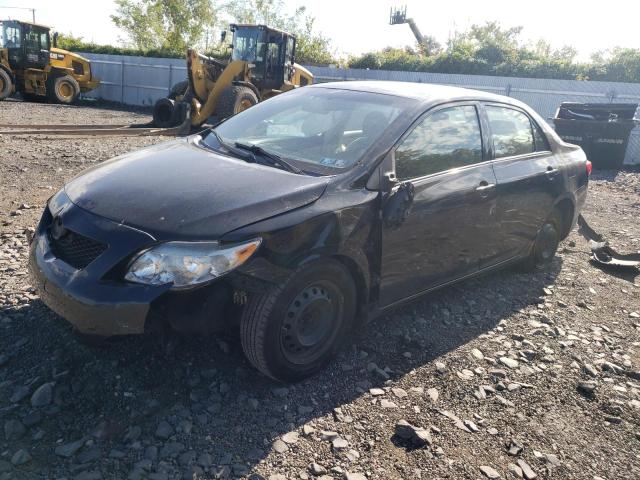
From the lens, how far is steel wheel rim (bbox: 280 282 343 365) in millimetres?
2904

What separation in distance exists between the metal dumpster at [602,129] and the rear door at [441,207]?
9625 millimetres

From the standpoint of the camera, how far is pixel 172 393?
9.39 ft

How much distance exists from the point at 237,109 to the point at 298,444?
490 inches

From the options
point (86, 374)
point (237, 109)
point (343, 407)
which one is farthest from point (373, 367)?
point (237, 109)

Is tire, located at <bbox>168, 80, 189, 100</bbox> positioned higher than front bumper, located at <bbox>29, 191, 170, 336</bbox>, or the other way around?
tire, located at <bbox>168, 80, 189, 100</bbox>

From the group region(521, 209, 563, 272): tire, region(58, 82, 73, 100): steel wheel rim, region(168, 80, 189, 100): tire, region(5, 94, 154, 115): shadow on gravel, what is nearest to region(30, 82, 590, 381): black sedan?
region(521, 209, 563, 272): tire

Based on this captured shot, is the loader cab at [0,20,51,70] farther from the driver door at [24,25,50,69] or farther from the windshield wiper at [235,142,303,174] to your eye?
the windshield wiper at [235,142,303,174]

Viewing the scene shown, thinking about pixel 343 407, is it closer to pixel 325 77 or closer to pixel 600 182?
pixel 600 182

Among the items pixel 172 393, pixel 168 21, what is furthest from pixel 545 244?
pixel 168 21

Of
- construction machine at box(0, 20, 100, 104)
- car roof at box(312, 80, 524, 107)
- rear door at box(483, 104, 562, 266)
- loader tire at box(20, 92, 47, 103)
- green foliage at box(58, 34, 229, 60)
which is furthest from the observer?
green foliage at box(58, 34, 229, 60)

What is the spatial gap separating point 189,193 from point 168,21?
45.8 meters

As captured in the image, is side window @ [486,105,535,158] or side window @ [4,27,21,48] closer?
side window @ [486,105,535,158]

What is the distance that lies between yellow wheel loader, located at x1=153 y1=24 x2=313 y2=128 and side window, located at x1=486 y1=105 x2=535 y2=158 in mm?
10322

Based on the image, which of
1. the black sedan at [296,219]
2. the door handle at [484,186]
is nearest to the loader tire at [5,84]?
the black sedan at [296,219]
